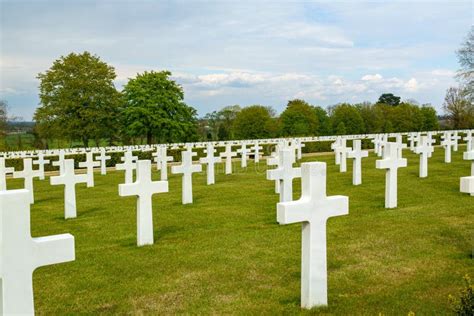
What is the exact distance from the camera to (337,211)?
501cm

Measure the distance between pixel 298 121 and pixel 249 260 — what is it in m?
45.2

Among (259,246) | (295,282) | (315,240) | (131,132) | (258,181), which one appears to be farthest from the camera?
(131,132)

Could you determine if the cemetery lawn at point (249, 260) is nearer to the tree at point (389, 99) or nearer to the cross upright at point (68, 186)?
the cross upright at point (68, 186)

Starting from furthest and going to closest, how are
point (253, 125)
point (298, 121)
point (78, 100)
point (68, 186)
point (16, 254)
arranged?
point (298, 121) < point (253, 125) < point (78, 100) < point (68, 186) < point (16, 254)

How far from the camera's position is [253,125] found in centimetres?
4822

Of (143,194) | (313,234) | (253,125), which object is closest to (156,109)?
(253,125)

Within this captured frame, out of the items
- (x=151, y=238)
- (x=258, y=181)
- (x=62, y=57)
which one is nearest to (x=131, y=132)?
(x=62, y=57)

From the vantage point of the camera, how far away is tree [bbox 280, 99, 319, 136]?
4969 centimetres

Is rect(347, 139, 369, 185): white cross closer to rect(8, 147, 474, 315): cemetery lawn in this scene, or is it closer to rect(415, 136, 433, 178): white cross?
rect(415, 136, 433, 178): white cross

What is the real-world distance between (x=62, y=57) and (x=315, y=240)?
3858 cm

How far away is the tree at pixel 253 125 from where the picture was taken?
48.2 m

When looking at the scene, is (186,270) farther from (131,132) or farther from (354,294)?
(131,132)

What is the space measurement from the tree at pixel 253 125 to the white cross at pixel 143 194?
4009cm

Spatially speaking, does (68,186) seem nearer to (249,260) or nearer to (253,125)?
(249,260)
